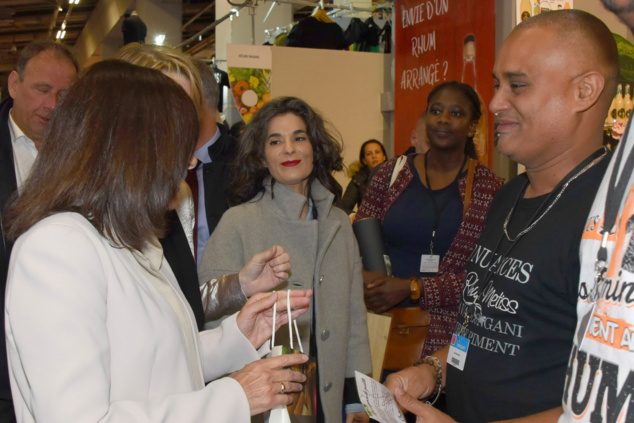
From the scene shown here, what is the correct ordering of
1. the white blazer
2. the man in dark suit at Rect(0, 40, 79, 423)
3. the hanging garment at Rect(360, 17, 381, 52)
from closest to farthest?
the white blazer → the man in dark suit at Rect(0, 40, 79, 423) → the hanging garment at Rect(360, 17, 381, 52)

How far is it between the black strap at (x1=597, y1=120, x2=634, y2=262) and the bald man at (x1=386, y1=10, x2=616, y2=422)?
1.83ft

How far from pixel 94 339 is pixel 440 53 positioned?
4.24 meters

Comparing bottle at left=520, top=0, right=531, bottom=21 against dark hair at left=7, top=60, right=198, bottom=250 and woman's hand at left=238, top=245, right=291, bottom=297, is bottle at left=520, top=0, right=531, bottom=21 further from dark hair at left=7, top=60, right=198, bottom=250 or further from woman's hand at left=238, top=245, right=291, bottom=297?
dark hair at left=7, top=60, right=198, bottom=250

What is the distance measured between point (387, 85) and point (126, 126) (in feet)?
19.4

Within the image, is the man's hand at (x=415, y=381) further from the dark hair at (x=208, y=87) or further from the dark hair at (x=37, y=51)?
the dark hair at (x=37, y=51)

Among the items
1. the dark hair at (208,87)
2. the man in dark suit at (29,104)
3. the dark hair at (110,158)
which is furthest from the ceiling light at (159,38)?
the dark hair at (110,158)

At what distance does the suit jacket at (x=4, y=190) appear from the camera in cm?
186

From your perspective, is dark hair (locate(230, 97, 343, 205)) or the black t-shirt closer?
the black t-shirt

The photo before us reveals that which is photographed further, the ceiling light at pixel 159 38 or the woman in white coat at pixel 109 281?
the ceiling light at pixel 159 38

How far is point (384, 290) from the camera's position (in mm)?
2842

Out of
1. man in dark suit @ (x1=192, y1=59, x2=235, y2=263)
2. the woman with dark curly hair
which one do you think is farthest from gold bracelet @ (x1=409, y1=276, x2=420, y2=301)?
man in dark suit @ (x1=192, y1=59, x2=235, y2=263)

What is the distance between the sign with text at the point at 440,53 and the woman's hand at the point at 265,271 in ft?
8.40

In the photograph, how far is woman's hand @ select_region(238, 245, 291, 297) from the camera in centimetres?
193

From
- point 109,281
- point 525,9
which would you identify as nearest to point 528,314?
point 109,281
